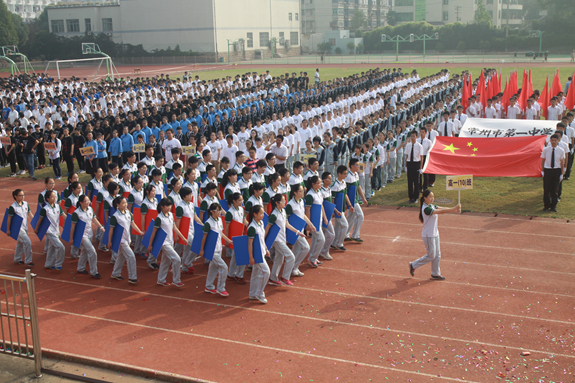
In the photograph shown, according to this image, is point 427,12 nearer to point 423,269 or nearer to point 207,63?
point 207,63

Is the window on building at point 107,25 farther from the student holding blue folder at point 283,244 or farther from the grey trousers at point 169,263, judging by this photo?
the student holding blue folder at point 283,244

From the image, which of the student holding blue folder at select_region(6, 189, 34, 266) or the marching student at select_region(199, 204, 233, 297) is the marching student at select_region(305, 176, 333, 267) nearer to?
the marching student at select_region(199, 204, 233, 297)

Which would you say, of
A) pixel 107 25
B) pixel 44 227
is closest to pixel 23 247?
pixel 44 227

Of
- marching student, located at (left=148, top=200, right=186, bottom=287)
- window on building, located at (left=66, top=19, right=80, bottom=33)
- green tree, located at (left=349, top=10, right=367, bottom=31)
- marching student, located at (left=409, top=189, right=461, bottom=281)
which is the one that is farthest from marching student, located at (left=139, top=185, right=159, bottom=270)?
green tree, located at (left=349, top=10, right=367, bottom=31)

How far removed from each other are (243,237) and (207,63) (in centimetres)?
6286

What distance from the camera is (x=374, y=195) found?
14922 millimetres

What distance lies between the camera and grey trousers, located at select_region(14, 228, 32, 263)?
10.1 metres

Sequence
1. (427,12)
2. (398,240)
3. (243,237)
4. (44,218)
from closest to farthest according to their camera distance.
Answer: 1. (243,237)
2. (44,218)
3. (398,240)
4. (427,12)

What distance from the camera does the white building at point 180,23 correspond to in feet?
224

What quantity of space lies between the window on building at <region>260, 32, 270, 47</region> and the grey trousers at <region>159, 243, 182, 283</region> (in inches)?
2826

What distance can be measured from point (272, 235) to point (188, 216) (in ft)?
5.76

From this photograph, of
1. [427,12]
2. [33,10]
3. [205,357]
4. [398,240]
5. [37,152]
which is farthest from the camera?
[33,10]

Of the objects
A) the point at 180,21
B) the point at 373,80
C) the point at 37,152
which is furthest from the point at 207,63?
the point at 37,152

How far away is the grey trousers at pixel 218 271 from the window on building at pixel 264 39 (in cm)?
7218
